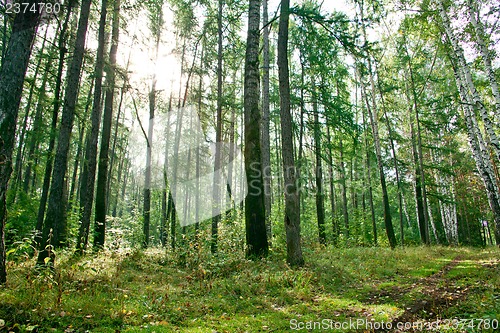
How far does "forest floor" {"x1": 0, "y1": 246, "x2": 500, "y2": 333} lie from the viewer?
3.92 meters

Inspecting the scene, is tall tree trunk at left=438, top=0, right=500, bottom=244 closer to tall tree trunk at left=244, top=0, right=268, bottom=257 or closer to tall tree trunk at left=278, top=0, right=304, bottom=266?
tall tree trunk at left=278, top=0, right=304, bottom=266

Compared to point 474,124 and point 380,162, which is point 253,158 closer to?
point 380,162

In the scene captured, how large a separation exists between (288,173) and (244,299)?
12.2ft

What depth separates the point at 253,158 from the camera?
9.04 m

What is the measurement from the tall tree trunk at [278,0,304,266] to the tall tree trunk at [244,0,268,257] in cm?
107

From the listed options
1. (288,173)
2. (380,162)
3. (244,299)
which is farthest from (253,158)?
(380,162)

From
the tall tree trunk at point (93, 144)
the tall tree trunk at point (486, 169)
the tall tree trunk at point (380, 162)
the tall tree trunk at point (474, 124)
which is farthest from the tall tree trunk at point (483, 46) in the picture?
the tall tree trunk at point (93, 144)

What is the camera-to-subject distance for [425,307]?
15.9ft

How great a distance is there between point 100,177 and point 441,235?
35.7 meters

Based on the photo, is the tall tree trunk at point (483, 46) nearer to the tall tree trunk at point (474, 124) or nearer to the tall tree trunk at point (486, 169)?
the tall tree trunk at point (474, 124)

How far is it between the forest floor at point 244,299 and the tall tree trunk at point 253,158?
696 mm

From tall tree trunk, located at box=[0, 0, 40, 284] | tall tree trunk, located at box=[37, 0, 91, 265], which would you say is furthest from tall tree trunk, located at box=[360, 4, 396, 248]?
tall tree trunk, located at box=[0, 0, 40, 284]

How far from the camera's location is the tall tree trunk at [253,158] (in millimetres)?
8828

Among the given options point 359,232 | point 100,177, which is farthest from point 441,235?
point 100,177
